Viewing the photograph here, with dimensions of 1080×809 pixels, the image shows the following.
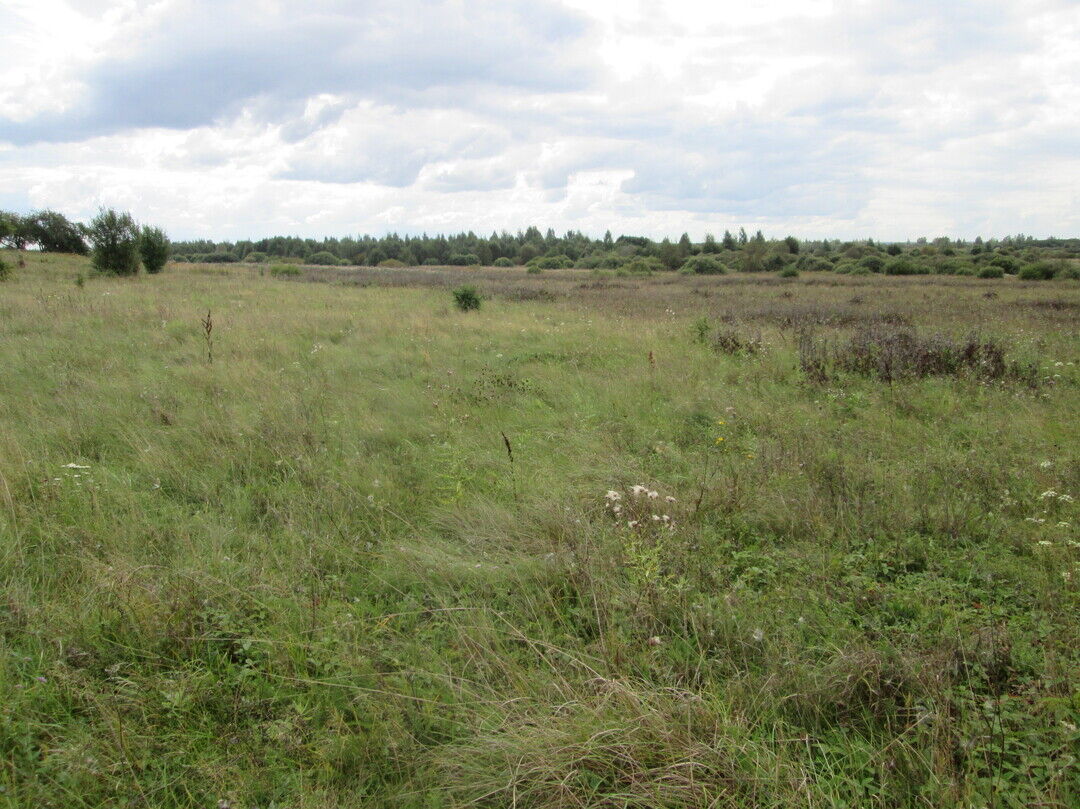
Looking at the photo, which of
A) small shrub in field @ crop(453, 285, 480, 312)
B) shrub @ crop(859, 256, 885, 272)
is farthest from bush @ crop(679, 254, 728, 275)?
small shrub in field @ crop(453, 285, 480, 312)

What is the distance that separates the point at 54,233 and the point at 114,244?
92.2 feet

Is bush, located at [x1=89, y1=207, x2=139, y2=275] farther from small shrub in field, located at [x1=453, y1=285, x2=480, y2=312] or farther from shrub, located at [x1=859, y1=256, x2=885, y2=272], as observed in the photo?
shrub, located at [x1=859, y1=256, x2=885, y2=272]

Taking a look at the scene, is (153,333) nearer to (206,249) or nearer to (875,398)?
(875,398)

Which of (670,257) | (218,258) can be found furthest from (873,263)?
(218,258)

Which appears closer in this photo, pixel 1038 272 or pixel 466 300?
pixel 466 300

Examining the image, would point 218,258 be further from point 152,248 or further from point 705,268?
point 705,268

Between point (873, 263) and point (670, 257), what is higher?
point (670, 257)

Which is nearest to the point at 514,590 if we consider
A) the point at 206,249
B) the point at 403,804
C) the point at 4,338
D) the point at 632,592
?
the point at 632,592

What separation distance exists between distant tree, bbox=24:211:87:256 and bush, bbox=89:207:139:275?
2516 cm

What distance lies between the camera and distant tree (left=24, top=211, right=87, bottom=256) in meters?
44.0

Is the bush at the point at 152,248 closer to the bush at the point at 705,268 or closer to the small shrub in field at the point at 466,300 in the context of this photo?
the small shrub in field at the point at 466,300

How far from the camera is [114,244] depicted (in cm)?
2442

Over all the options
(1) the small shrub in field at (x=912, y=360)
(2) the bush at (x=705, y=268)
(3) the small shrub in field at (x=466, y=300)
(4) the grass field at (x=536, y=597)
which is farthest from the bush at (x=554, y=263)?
(4) the grass field at (x=536, y=597)

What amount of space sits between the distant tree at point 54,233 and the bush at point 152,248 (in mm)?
22437
